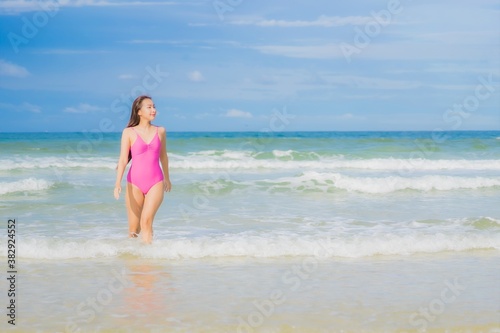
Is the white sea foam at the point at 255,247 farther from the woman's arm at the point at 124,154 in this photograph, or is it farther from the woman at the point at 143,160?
the woman's arm at the point at 124,154

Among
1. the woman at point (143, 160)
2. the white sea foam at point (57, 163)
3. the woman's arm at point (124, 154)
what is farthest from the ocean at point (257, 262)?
the white sea foam at point (57, 163)

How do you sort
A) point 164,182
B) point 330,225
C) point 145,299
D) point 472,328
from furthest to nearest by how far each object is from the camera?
point 330,225, point 164,182, point 145,299, point 472,328

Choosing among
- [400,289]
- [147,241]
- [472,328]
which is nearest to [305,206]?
[147,241]

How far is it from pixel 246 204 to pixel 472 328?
292 inches

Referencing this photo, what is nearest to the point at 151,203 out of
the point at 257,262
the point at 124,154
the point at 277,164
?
the point at 124,154

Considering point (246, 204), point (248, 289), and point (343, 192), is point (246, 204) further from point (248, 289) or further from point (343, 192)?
point (248, 289)

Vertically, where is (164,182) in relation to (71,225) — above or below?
above

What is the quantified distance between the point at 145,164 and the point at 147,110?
2.06 ft

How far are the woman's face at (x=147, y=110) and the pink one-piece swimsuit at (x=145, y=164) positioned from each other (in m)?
0.25

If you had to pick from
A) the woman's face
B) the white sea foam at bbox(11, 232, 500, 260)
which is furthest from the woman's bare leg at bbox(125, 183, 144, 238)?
the woman's face

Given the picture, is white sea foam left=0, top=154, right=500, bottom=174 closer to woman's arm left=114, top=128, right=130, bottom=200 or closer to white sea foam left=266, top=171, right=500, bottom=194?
white sea foam left=266, top=171, right=500, bottom=194

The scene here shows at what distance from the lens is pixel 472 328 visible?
501cm

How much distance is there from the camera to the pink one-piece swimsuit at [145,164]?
23.8ft

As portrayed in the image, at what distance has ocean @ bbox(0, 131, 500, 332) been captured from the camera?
5.29 m
